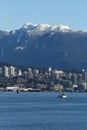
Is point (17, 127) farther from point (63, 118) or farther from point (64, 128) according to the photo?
point (63, 118)

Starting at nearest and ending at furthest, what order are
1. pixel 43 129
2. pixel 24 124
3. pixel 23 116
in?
pixel 43 129
pixel 24 124
pixel 23 116

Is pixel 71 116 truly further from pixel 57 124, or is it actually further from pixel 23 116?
pixel 57 124

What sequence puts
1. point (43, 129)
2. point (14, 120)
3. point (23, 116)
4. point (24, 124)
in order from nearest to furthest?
point (43, 129) → point (24, 124) → point (14, 120) → point (23, 116)

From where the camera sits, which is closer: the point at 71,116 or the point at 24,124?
the point at 24,124

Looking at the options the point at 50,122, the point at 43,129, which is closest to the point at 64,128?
the point at 43,129

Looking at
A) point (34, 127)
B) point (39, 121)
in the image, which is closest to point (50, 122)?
point (39, 121)

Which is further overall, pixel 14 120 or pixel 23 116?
pixel 23 116

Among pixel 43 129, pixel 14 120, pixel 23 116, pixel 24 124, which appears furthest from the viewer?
pixel 23 116
